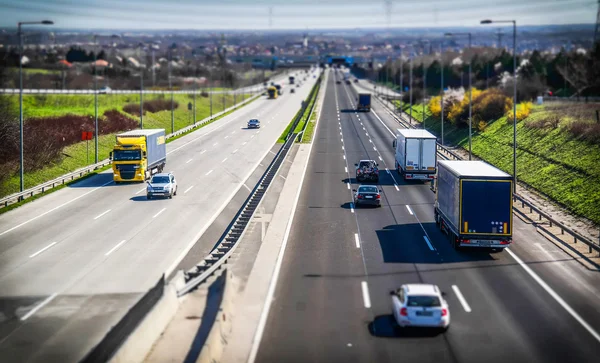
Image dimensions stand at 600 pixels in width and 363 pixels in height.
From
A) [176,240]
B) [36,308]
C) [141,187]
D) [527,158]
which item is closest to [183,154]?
[141,187]

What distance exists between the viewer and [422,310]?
21891 mm

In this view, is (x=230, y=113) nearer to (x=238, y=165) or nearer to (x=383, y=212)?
(x=238, y=165)

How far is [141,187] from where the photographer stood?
53750 millimetres

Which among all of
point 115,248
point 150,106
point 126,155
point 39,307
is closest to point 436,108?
point 150,106

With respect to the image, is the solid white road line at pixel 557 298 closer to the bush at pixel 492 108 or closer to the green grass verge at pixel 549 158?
the green grass verge at pixel 549 158

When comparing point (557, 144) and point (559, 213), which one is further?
point (557, 144)

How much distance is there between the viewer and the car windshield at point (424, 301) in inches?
867

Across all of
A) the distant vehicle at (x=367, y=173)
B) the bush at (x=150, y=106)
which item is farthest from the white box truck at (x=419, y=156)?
the bush at (x=150, y=106)

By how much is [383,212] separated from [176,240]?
44.3ft

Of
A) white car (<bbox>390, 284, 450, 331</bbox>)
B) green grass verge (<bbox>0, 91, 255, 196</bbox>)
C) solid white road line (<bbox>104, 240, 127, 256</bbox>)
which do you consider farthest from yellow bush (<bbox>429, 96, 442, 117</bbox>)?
white car (<bbox>390, 284, 450, 331</bbox>)

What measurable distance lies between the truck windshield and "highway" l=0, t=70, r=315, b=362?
2.06 meters

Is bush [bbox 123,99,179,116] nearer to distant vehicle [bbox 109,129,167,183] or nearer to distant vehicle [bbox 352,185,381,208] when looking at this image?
distant vehicle [bbox 109,129,167,183]

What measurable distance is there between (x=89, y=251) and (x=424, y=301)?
1795cm

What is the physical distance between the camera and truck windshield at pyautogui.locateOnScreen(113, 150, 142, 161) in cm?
5381
